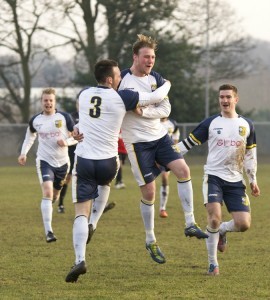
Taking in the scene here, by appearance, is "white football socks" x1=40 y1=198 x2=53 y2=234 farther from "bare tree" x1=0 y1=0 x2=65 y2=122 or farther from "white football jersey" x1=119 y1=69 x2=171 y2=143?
"bare tree" x1=0 y1=0 x2=65 y2=122

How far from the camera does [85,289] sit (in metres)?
8.16

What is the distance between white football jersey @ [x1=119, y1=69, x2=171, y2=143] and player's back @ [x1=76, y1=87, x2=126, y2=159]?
0.74 meters

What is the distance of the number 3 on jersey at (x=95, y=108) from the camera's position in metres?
8.37

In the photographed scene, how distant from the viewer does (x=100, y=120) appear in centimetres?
838

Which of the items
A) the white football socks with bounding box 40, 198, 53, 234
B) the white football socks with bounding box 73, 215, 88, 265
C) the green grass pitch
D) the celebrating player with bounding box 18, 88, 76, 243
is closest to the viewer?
the green grass pitch

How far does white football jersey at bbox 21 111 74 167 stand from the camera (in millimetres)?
12828

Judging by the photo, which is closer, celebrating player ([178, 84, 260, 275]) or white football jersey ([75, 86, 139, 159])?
white football jersey ([75, 86, 139, 159])

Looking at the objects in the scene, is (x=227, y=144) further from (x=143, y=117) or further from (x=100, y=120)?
(x=100, y=120)

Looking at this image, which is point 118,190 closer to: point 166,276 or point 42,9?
point 166,276


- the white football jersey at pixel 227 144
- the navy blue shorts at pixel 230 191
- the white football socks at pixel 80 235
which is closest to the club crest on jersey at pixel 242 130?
the white football jersey at pixel 227 144

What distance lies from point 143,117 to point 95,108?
983 mm

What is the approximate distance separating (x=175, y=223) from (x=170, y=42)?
3013 centimetres

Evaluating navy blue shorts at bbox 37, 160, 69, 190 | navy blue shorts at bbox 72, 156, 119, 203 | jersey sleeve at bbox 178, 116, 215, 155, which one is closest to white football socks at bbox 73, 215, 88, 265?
navy blue shorts at bbox 72, 156, 119, 203

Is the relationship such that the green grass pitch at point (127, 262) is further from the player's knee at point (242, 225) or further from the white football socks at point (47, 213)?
the player's knee at point (242, 225)
